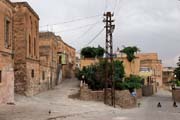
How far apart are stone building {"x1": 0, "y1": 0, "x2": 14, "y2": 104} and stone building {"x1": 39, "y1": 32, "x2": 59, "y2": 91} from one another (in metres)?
12.3

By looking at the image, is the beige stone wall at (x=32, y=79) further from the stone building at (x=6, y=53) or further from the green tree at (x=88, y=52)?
the green tree at (x=88, y=52)

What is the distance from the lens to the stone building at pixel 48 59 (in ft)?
147

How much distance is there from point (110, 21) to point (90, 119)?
686 inches

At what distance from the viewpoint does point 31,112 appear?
26125mm

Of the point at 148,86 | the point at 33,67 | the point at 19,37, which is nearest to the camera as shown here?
the point at 19,37

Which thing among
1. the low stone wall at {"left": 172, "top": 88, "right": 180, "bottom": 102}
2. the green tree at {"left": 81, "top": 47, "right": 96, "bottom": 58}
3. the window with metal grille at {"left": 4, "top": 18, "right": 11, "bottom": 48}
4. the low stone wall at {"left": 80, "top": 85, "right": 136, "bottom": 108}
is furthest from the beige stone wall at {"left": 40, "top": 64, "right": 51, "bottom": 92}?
the low stone wall at {"left": 172, "top": 88, "right": 180, "bottom": 102}

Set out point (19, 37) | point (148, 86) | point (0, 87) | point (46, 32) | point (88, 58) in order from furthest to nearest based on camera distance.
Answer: point (148, 86) < point (88, 58) < point (46, 32) < point (19, 37) < point (0, 87)

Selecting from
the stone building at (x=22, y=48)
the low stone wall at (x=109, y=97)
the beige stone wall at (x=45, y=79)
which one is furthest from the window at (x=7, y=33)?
the low stone wall at (x=109, y=97)

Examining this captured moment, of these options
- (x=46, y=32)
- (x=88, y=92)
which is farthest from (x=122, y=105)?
(x=46, y=32)

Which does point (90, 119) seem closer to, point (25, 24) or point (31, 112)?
point (31, 112)

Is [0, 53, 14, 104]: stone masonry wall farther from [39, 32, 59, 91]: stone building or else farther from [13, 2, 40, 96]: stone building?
[39, 32, 59, 91]: stone building

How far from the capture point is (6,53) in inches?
1174

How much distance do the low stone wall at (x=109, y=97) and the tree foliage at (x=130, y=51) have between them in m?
18.8

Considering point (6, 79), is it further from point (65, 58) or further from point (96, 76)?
point (65, 58)
